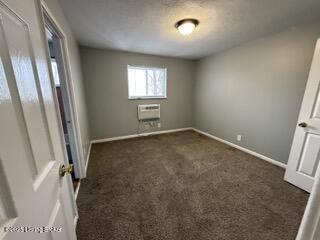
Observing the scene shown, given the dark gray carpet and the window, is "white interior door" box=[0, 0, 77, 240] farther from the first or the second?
the window

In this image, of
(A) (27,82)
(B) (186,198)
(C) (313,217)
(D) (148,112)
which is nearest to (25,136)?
(A) (27,82)

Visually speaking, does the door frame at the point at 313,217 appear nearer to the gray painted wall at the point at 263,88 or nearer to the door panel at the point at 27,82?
A: the door panel at the point at 27,82

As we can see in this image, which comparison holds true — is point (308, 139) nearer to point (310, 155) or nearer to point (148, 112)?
point (310, 155)

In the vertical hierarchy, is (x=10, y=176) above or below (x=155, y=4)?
below

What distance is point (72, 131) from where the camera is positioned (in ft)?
6.20

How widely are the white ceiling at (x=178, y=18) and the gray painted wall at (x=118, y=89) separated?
1.96 ft

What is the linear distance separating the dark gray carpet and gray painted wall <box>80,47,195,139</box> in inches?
39.9

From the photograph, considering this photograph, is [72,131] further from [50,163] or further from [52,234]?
[52,234]

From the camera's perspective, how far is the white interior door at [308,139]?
1.69 meters

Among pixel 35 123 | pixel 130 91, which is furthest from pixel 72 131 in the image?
pixel 130 91

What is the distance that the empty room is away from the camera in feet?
1.69

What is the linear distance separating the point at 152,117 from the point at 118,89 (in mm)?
1176

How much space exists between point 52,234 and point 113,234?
0.90 metres

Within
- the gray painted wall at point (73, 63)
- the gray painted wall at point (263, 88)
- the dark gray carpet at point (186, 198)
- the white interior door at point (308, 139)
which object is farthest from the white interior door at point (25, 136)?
the gray painted wall at point (263, 88)
